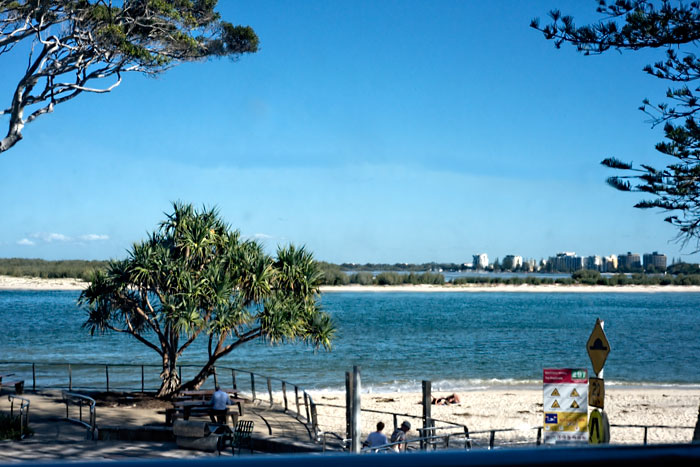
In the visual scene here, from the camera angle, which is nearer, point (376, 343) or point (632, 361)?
point (632, 361)

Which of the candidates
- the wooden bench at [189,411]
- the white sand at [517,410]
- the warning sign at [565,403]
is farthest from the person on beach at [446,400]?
the warning sign at [565,403]

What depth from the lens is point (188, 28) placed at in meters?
18.1

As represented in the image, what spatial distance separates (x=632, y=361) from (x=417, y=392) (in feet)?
65.3

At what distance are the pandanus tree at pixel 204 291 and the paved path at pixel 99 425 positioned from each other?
6.68 ft

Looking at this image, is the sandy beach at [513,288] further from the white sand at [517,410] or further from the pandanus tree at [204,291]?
the pandanus tree at [204,291]

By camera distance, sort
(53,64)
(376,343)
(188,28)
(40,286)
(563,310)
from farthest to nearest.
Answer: (40,286)
(563,310)
(376,343)
(188,28)
(53,64)

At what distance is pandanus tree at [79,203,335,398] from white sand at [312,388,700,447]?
365 cm

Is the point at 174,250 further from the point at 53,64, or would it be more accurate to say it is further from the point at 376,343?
the point at 376,343

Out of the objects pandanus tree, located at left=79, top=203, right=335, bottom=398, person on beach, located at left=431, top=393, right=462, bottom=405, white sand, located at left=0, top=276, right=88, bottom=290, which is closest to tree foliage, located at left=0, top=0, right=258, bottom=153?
pandanus tree, located at left=79, top=203, right=335, bottom=398

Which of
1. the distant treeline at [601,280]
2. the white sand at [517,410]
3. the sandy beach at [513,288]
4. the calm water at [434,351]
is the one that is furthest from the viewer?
the distant treeline at [601,280]

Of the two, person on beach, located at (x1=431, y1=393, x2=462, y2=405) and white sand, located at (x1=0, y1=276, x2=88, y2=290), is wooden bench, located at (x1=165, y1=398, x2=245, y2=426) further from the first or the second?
white sand, located at (x1=0, y1=276, x2=88, y2=290)

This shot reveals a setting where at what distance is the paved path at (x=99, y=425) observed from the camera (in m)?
13.0

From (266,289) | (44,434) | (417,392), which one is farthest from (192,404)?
(417,392)

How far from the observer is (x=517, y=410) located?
84.6 feet
